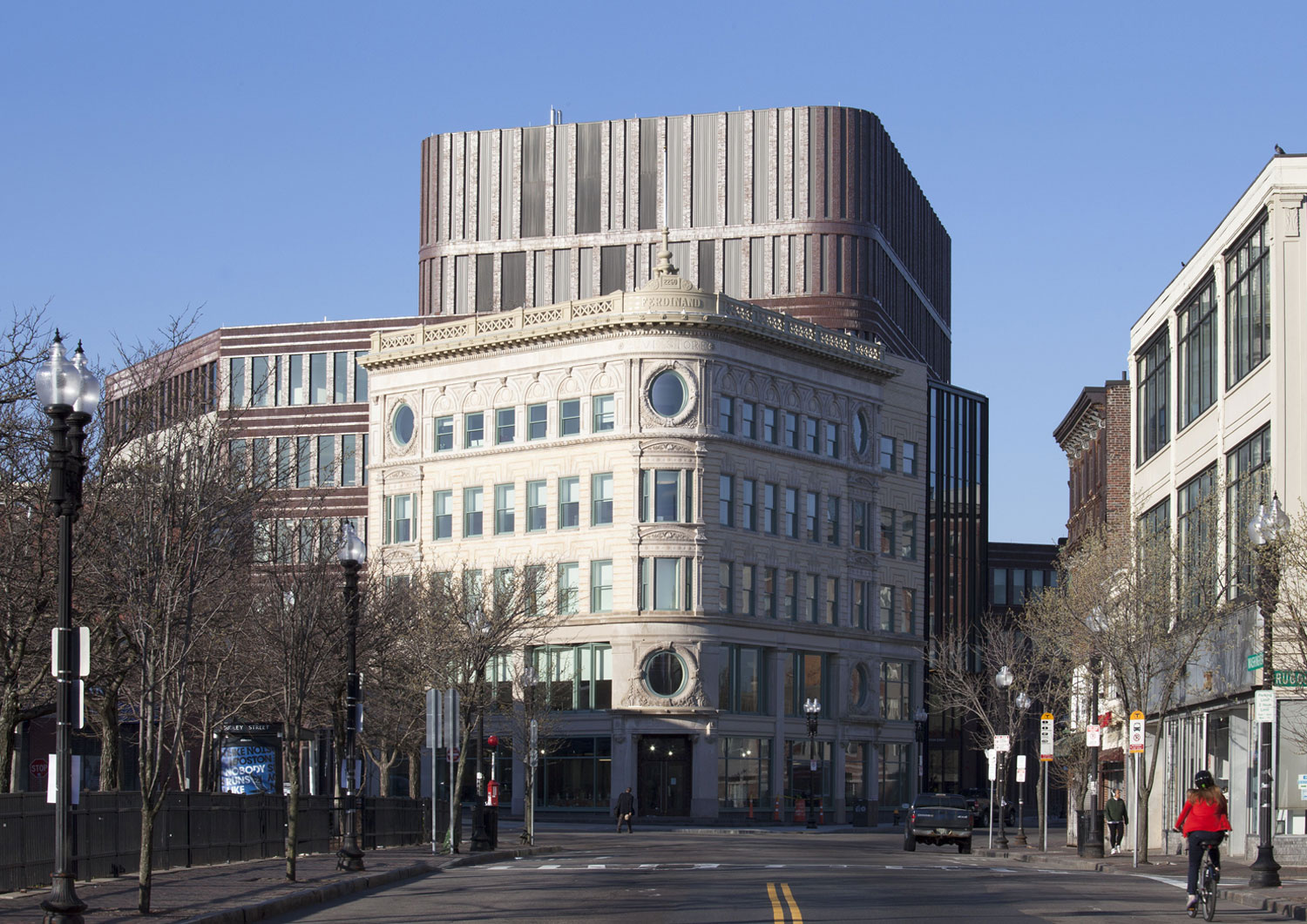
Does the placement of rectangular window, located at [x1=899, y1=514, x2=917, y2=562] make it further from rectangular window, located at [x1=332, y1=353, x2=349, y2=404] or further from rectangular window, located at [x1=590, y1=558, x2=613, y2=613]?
rectangular window, located at [x1=332, y1=353, x2=349, y2=404]

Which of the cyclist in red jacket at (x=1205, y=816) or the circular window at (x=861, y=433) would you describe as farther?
the circular window at (x=861, y=433)

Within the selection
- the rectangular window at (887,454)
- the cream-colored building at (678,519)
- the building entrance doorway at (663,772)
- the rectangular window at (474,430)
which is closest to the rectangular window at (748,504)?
the cream-colored building at (678,519)

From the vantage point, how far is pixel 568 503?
7756 centimetres

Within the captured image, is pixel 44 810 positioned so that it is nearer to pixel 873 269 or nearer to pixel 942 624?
pixel 873 269

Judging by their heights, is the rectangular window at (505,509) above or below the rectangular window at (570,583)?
above

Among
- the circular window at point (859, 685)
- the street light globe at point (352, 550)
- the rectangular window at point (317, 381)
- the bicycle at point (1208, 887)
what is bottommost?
the circular window at point (859, 685)

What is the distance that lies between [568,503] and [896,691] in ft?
63.0

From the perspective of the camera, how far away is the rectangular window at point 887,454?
281ft

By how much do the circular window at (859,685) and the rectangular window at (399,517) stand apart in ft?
68.7

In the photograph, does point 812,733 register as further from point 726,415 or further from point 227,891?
point 227,891

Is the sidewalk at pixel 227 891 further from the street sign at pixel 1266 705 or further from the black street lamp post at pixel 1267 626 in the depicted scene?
the street sign at pixel 1266 705

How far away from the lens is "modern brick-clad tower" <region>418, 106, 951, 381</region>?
322 feet

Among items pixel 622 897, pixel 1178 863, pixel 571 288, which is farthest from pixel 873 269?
pixel 622 897

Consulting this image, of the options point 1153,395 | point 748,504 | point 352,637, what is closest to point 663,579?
point 748,504
